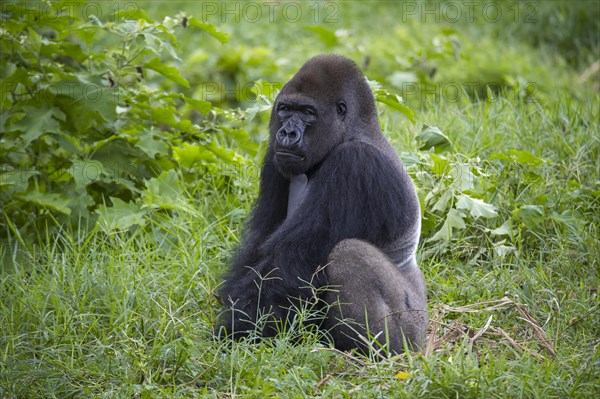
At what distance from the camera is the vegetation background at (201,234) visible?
11.6 ft

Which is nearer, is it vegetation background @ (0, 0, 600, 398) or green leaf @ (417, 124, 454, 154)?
vegetation background @ (0, 0, 600, 398)

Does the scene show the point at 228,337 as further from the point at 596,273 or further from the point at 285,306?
the point at 596,273

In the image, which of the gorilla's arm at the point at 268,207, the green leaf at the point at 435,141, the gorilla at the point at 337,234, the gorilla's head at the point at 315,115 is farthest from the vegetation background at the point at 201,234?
the gorilla's head at the point at 315,115

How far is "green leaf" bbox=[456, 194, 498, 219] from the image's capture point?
4.71 metres

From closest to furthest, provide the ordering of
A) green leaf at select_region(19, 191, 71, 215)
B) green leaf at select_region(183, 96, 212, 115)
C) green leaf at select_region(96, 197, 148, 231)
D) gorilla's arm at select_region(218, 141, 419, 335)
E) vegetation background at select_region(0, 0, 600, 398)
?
vegetation background at select_region(0, 0, 600, 398) → gorilla's arm at select_region(218, 141, 419, 335) → green leaf at select_region(96, 197, 148, 231) → green leaf at select_region(19, 191, 71, 215) → green leaf at select_region(183, 96, 212, 115)

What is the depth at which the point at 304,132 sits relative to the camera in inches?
165

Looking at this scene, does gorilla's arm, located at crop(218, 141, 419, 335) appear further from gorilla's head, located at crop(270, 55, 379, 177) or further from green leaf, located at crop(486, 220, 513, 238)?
green leaf, located at crop(486, 220, 513, 238)

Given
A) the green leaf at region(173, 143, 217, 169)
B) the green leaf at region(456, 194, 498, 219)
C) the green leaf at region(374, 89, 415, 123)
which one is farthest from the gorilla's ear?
the green leaf at region(173, 143, 217, 169)

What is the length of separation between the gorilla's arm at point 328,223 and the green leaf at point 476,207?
2.35ft

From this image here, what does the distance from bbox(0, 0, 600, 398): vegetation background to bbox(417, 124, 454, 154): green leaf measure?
0.03ft

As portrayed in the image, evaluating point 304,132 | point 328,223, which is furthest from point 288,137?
point 328,223

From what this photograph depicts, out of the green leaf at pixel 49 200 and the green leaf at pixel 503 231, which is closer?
the green leaf at pixel 503 231

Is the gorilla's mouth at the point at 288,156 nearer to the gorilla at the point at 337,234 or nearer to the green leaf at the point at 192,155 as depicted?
the gorilla at the point at 337,234

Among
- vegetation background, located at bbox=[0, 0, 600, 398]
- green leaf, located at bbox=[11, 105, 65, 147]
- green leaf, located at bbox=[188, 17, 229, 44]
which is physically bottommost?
vegetation background, located at bbox=[0, 0, 600, 398]
